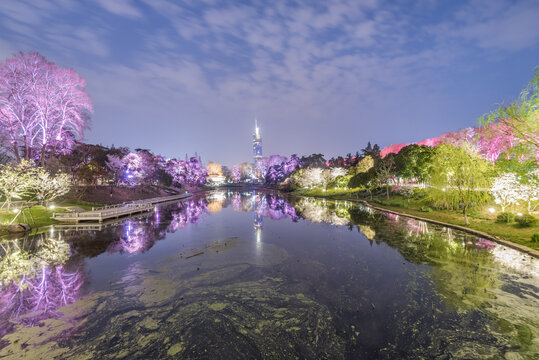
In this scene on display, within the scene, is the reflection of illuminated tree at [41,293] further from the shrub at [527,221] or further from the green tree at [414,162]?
the green tree at [414,162]

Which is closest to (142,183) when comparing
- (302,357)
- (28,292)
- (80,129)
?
(80,129)

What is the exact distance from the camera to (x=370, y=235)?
2447 cm

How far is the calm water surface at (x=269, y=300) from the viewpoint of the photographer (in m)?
7.95

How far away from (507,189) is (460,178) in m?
6.10

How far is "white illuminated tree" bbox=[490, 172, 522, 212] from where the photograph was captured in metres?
26.9

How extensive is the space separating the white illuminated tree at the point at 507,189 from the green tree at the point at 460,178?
1.05 metres

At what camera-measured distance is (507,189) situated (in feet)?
92.6

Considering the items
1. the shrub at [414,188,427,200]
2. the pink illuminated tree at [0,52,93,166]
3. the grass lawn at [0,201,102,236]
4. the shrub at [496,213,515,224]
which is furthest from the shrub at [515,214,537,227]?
the pink illuminated tree at [0,52,93,166]

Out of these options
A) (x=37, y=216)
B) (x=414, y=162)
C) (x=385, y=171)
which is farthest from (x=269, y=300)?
(x=414, y=162)

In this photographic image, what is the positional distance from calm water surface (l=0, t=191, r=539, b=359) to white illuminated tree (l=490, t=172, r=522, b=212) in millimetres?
11980

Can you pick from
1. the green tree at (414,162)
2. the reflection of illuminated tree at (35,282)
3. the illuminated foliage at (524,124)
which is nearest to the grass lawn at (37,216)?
the reflection of illuminated tree at (35,282)

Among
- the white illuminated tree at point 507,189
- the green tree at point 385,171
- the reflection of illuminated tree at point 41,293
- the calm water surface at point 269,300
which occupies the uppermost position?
the green tree at point 385,171

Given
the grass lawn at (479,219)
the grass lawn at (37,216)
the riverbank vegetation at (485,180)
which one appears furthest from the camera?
the grass lawn at (37,216)

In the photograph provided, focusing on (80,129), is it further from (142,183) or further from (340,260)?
(340,260)
